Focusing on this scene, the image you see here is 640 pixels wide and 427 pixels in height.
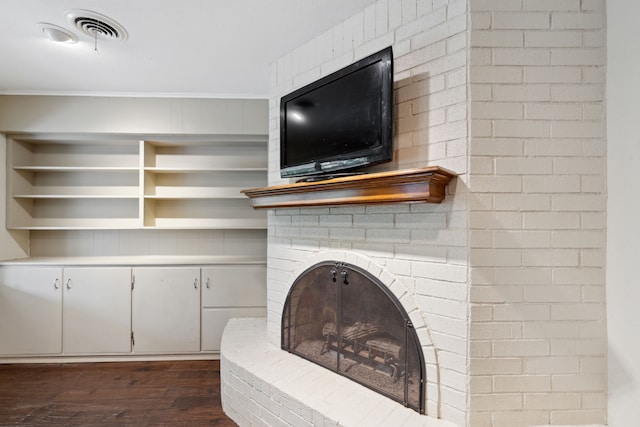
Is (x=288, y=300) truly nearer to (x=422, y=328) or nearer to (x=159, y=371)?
(x=422, y=328)

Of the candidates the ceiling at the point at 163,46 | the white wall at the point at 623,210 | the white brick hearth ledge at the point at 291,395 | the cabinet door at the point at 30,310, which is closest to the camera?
the white wall at the point at 623,210

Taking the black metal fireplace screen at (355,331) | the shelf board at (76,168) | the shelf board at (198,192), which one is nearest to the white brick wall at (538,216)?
the black metal fireplace screen at (355,331)

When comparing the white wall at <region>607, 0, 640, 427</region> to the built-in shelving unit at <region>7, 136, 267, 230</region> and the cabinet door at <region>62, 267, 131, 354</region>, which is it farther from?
the cabinet door at <region>62, 267, 131, 354</region>

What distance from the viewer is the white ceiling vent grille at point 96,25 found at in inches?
69.4

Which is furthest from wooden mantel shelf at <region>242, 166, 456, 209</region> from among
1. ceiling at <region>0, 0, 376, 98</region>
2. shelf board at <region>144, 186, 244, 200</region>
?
shelf board at <region>144, 186, 244, 200</region>

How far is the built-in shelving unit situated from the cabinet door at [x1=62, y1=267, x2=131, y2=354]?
51 centimetres

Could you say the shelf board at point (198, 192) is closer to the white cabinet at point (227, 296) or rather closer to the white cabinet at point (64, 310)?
the white cabinet at point (227, 296)

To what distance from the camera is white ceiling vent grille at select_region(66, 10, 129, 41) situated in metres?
1.76

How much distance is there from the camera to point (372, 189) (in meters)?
1.49

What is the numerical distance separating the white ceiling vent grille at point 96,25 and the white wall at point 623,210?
2.48 meters

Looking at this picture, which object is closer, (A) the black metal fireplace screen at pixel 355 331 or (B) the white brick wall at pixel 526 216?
(B) the white brick wall at pixel 526 216

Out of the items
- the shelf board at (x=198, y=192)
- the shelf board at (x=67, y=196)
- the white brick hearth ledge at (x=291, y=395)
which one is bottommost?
the white brick hearth ledge at (x=291, y=395)

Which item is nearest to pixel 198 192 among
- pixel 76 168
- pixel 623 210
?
pixel 76 168

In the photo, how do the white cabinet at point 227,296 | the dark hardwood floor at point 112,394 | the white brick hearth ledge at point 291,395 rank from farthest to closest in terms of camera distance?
1. the white cabinet at point 227,296
2. the dark hardwood floor at point 112,394
3. the white brick hearth ledge at point 291,395
